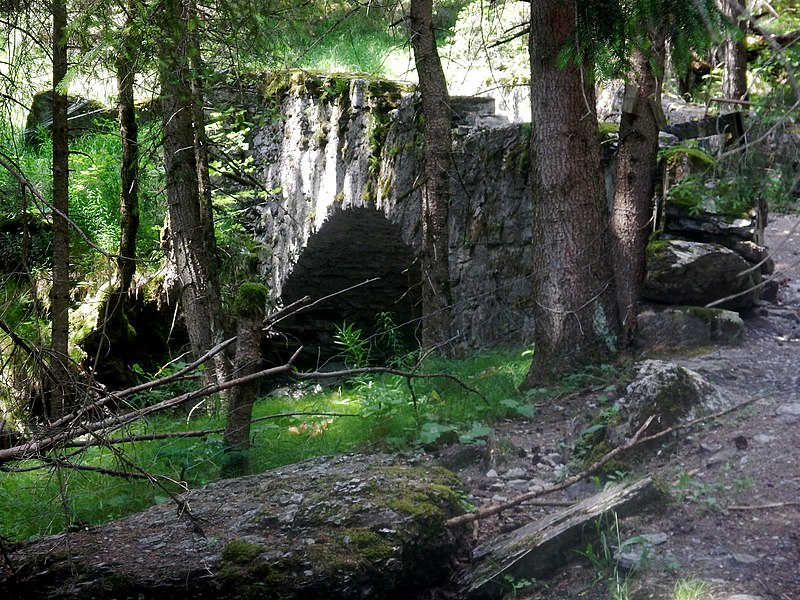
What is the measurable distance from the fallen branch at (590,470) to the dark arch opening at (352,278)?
182 inches

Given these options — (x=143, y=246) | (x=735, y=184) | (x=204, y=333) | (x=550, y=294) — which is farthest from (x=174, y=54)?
(x=143, y=246)

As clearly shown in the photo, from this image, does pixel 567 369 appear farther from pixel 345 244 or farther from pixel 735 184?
pixel 345 244

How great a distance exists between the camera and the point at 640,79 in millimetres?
6129

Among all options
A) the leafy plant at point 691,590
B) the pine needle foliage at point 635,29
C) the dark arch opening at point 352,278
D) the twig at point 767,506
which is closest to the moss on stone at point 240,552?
the leafy plant at point 691,590

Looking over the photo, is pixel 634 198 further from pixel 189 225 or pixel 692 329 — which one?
pixel 189 225

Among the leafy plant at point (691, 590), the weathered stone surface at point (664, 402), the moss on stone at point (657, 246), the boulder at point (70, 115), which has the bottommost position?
the leafy plant at point (691, 590)

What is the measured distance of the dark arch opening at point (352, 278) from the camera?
9273 mm

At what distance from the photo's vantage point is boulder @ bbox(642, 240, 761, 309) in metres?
6.11

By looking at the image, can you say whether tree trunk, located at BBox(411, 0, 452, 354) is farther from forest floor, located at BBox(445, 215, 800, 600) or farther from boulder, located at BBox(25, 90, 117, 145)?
boulder, located at BBox(25, 90, 117, 145)

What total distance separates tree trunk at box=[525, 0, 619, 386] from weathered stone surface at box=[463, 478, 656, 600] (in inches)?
89.4

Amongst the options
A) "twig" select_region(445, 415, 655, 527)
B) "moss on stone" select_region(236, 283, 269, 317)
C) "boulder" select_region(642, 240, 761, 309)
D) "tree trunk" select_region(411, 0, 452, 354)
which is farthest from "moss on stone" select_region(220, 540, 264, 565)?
"boulder" select_region(642, 240, 761, 309)

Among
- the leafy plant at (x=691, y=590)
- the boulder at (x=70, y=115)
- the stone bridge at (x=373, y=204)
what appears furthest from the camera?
the boulder at (x=70, y=115)

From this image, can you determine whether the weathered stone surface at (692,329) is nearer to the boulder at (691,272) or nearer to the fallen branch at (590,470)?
the boulder at (691,272)

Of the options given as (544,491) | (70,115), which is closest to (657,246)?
(544,491)
